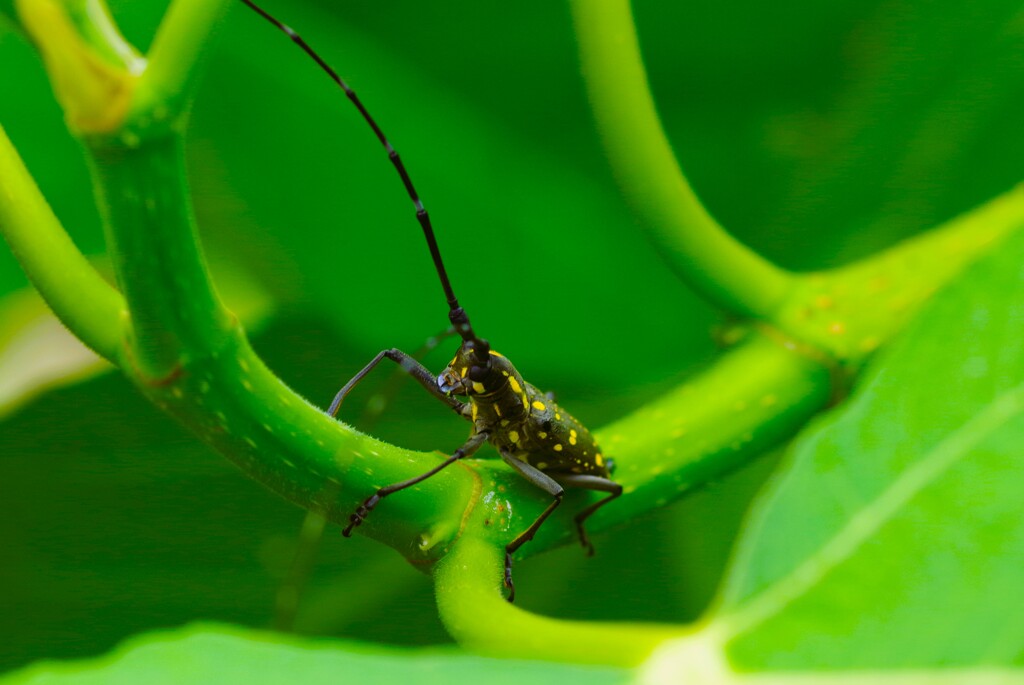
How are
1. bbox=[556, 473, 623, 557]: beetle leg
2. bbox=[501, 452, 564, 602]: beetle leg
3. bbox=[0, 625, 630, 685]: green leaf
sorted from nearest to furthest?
bbox=[0, 625, 630, 685]: green leaf
bbox=[501, 452, 564, 602]: beetle leg
bbox=[556, 473, 623, 557]: beetle leg

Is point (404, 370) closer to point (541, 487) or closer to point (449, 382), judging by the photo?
point (449, 382)

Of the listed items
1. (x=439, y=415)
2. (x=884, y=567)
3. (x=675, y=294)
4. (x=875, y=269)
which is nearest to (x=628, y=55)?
(x=875, y=269)

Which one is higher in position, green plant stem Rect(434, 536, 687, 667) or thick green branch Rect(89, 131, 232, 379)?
thick green branch Rect(89, 131, 232, 379)

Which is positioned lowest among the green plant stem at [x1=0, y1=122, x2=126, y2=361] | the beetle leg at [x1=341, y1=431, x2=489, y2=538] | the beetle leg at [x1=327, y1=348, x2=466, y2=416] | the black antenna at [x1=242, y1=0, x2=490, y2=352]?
the beetle leg at [x1=341, y1=431, x2=489, y2=538]

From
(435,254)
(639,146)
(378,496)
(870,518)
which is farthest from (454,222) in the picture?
(870,518)

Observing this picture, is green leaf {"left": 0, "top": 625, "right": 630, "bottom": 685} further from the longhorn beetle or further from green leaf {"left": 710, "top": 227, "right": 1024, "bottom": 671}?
the longhorn beetle

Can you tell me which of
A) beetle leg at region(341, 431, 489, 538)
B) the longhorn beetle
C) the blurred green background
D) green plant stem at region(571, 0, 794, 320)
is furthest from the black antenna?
beetle leg at region(341, 431, 489, 538)

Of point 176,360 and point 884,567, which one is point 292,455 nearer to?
point 176,360

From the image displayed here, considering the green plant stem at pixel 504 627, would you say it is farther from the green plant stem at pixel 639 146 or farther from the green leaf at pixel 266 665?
the green plant stem at pixel 639 146

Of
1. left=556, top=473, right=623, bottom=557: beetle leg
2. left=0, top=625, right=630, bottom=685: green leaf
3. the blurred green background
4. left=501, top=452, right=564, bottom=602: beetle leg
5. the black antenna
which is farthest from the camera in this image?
the blurred green background

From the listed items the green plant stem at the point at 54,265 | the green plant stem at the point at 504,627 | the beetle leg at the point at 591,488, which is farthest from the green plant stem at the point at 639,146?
the green plant stem at the point at 54,265
